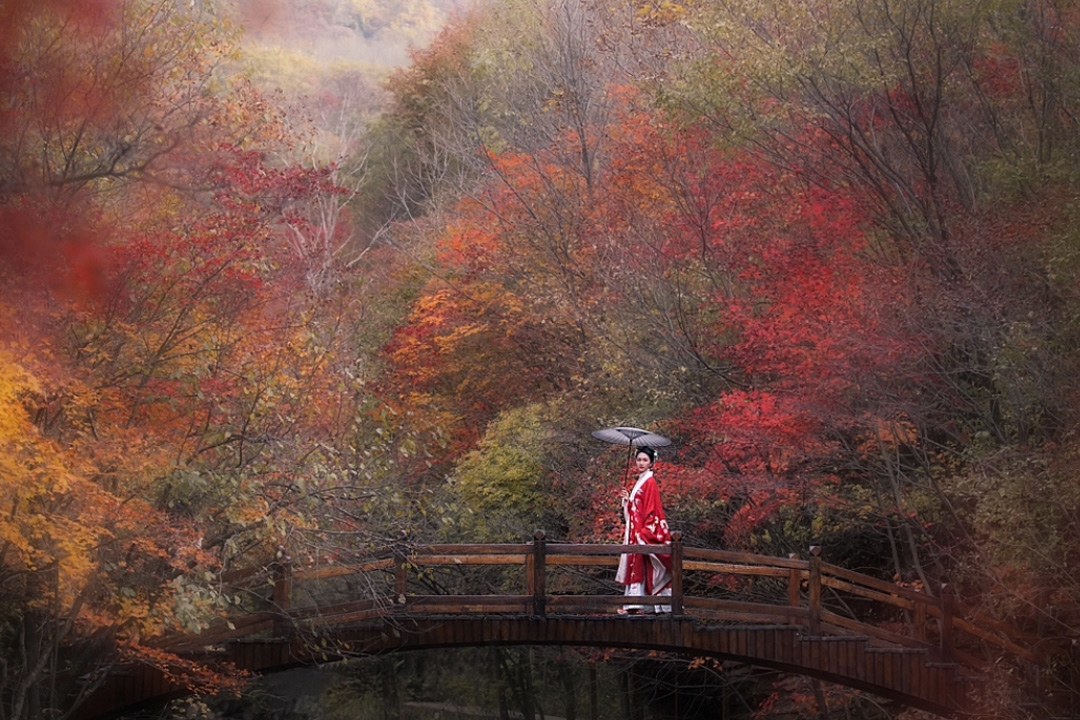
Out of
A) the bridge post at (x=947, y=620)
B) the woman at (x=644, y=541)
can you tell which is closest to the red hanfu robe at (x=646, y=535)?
the woman at (x=644, y=541)

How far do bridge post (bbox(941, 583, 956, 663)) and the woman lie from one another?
8.41 ft

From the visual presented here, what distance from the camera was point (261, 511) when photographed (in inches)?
382

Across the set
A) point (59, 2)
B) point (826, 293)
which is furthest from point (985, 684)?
point (59, 2)

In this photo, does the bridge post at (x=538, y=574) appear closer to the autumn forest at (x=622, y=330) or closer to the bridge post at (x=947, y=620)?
the autumn forest at (x=622, y=330)

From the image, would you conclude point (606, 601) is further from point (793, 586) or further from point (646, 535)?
point (793, 586)

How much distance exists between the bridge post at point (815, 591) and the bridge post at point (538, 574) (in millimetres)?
2511

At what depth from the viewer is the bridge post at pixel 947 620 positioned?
38.2 feet

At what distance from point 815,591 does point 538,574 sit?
8.53 ft

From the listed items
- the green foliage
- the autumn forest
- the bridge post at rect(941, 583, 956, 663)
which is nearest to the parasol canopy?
the autumn forest

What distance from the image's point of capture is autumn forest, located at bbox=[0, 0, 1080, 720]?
988 cm

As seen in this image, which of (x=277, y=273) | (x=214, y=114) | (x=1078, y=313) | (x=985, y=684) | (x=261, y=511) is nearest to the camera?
(x=261, y=511)

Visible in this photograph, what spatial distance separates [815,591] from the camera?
11625 mm

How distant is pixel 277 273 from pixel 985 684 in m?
9.76

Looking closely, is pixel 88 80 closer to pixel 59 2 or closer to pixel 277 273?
pixel 59 2
